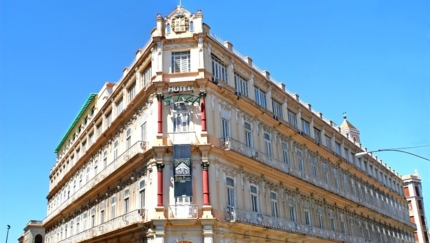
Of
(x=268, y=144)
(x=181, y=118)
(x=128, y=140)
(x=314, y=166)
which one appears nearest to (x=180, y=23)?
(x=181, y=118)

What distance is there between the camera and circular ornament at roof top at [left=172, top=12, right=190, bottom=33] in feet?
83.1

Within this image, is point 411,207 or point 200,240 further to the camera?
point 411,207

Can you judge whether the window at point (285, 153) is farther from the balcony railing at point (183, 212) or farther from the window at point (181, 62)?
the balcony railing at point (183, 212)

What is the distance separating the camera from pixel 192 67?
24562 mm

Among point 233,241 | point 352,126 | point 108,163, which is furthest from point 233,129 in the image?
point 352,126

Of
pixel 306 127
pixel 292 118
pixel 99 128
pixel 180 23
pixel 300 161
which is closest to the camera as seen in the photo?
pixel 180 23

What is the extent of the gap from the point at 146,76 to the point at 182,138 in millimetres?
5933

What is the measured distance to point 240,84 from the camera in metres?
28.2

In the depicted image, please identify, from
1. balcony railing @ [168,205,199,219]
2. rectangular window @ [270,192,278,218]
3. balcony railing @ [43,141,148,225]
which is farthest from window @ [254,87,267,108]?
balcony railing @ [168,205,199,219]

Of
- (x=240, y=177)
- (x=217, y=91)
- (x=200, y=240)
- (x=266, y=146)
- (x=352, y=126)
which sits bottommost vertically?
(x=200, y=240)

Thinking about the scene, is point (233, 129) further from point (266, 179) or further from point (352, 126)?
point (352, 126)

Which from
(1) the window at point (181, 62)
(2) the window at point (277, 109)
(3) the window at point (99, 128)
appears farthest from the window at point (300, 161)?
(3) the window at point (99, 128)

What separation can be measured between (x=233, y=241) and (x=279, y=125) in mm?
10895

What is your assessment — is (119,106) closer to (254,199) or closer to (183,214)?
(254,199)
